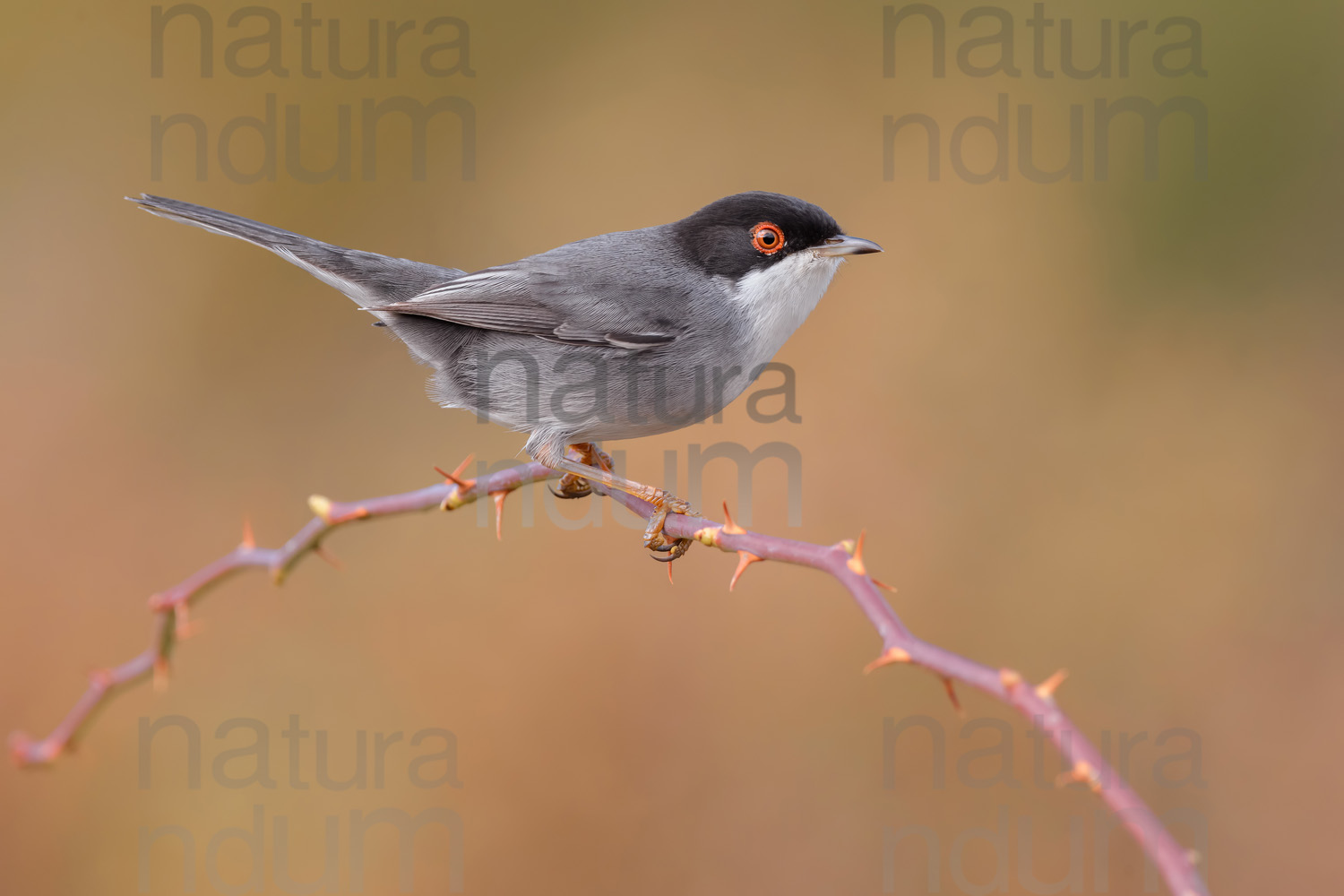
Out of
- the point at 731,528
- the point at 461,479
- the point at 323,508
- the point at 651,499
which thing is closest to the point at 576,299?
the point at 651,499

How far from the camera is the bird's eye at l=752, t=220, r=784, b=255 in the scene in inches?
136

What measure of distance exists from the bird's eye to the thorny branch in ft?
3.45

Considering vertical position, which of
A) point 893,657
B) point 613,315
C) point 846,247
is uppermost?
point 846,247

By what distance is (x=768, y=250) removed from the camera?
350 centimetres

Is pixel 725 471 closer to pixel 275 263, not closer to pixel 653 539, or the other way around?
pixel 653 539

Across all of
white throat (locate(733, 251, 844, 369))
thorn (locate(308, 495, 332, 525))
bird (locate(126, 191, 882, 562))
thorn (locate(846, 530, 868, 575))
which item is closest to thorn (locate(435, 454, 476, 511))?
thorn (locate(308, 495, 332, 525))

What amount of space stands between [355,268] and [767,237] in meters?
1.59

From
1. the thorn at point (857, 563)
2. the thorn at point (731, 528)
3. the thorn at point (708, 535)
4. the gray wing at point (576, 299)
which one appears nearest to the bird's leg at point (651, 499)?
the gray wing at point (576, 299)

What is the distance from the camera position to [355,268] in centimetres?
386

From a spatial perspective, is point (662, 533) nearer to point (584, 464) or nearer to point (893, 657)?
point (584, 464)

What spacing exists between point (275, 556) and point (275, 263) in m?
3.42

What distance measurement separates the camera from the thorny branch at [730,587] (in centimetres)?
135

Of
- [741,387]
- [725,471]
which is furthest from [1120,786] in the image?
[725,471]

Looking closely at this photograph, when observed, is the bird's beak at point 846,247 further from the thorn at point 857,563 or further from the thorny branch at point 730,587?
the thorn at point 857,563
